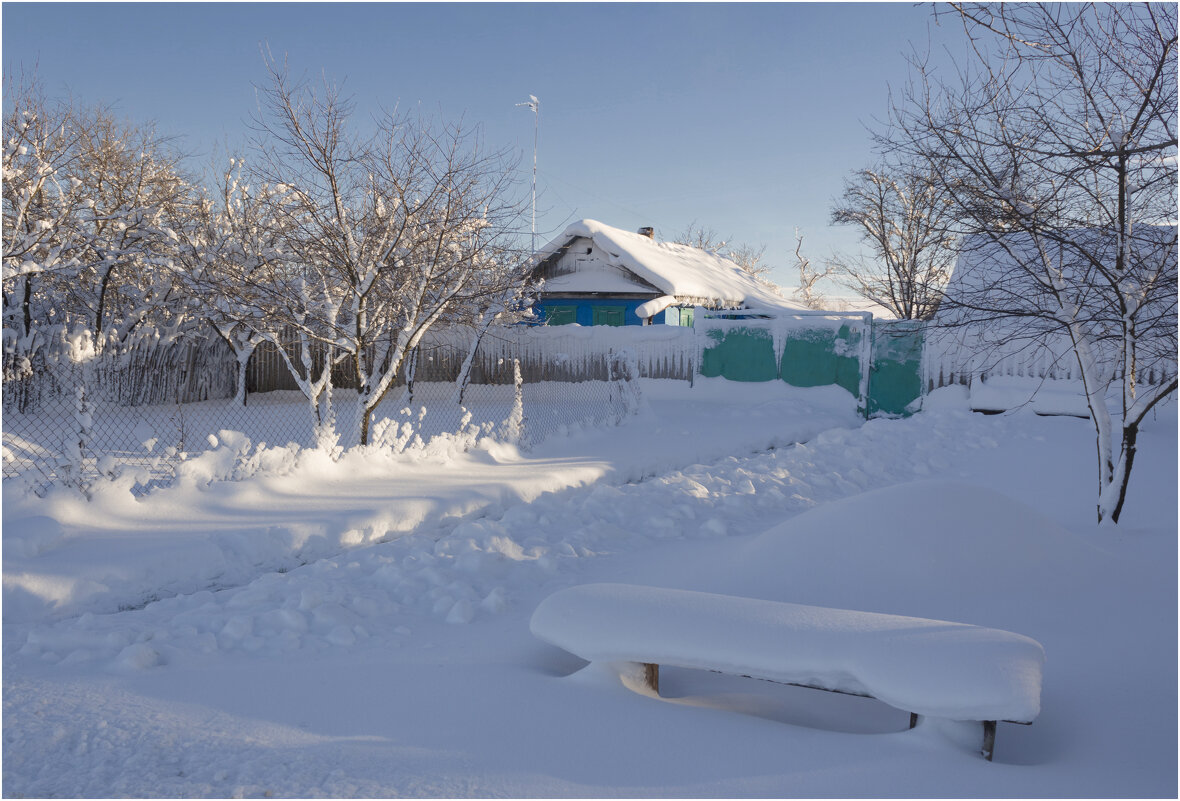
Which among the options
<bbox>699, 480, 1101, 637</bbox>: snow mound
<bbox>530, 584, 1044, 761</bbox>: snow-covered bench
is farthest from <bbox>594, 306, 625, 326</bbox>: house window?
<bbox>530, 584, 1044, 761</bbox>: snow-covered bench

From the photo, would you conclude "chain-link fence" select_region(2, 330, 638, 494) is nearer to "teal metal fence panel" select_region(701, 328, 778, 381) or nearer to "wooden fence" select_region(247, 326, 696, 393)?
"wooden fence" select_region(247, 326, 696, 393)

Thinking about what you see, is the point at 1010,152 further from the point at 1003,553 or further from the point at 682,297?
the point at 682,297

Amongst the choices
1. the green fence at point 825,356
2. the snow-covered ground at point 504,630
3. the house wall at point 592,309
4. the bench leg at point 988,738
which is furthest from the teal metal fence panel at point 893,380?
the bench leg at point 988,738

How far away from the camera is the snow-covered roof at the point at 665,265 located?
2186 cm

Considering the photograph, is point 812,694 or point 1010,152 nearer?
point 812,694

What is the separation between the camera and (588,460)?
9828mm

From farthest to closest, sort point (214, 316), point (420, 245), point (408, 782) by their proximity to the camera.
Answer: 1. point (214, 316)
2. point (420, 245)
3. point (408, 782)

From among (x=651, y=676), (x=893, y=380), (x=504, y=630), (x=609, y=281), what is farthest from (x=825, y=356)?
(x=651, y=676)

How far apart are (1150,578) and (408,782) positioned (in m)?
5.08

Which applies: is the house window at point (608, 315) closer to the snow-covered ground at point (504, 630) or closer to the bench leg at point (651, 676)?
the snow-covered ground at point (504, 630)

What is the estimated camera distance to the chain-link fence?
8.31 m

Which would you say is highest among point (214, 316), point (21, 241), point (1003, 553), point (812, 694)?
point (21, 241)

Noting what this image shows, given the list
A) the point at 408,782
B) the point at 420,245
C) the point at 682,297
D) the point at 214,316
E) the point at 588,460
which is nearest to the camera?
the point at 408,782

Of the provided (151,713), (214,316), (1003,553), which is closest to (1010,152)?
(1003,553)
